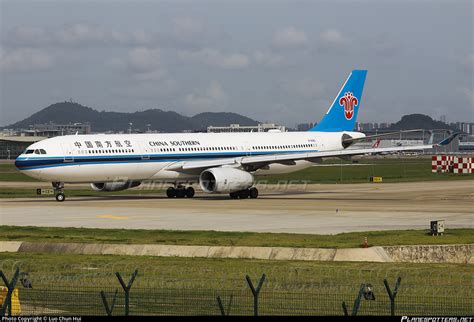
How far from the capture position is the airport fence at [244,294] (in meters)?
18.4

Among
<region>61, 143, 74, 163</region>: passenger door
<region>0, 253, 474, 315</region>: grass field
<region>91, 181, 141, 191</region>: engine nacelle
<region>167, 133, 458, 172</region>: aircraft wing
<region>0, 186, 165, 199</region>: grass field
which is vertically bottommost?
<region>0, 186, 165, 199</region>: grass field

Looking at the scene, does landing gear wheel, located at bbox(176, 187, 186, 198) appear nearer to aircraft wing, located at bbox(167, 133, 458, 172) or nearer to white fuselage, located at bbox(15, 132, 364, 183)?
white fuselage, located at bbox(15, 132, 364, 183)

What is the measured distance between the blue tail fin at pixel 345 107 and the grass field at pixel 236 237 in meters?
34.8

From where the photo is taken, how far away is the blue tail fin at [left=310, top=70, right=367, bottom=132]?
70500mm

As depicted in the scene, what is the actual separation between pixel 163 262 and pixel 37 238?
856 centimetres

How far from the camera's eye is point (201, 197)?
6316 centimetres

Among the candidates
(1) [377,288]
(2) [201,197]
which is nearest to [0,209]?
(2) [201,197]

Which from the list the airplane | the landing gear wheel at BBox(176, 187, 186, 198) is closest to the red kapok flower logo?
the airplane

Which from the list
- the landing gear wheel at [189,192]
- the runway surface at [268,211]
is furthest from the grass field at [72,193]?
the landing gear wheel at [189,192]

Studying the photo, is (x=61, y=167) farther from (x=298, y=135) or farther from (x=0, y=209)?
(x=298, y=135)

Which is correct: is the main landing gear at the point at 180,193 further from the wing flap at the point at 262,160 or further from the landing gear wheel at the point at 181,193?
the wing flap at the point at 262,160

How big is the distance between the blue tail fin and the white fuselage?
3.16m

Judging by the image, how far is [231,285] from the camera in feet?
73.5

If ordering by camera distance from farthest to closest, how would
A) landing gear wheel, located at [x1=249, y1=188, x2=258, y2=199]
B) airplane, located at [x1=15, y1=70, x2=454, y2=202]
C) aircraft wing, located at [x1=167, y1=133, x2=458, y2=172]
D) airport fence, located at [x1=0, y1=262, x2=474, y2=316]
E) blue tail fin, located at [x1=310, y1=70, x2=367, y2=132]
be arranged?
blue tail fin, located at [x1=310, y1=70, x2=367, y2=132] → landing gear wheel, located at [x1=249, y1=188, x2=258, y2=199] → aircraft wing, located at [x1=167, y1=133, x2=458, y2=172] → airplane, located at [x1=15, y1=70, x2=454, y2=202] → airport fence, located at [x1=0, y1=262, x2=474, y2=316]
